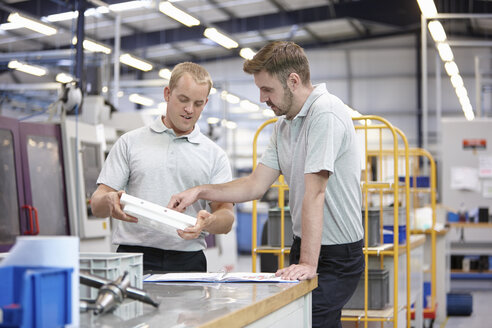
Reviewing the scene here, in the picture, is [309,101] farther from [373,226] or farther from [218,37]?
[218,37]

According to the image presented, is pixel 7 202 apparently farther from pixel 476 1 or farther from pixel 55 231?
pixel 476 1

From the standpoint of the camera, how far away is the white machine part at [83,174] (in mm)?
5430

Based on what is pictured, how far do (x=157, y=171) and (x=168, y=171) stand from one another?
0.04 meters

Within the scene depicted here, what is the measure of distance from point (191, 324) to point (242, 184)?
112 cm

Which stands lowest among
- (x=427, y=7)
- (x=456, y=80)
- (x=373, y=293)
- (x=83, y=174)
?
(x=373, y=293)

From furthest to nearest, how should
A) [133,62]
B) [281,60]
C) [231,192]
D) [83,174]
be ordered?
[133,62], [83,174], [231,192], [281,60]

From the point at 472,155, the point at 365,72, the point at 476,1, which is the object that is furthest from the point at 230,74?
the point at 472,155

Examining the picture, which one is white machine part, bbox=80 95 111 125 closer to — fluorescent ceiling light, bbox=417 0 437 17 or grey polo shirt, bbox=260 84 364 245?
fluorescent ceiling light, bbox=417 0 437 17

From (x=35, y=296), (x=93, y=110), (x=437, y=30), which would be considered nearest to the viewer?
(x=35, y=296)

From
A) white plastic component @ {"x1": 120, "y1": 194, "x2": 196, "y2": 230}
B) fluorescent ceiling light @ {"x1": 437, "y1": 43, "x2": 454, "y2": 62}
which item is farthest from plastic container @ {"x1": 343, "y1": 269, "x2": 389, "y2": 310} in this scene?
fluorescent ceiling light @ {"x1": 437, "y1": 43, "x2": 454, "y2": 62}

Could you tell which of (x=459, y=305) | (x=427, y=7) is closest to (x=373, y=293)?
(x=459, y=305)

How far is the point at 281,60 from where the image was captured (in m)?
2.18

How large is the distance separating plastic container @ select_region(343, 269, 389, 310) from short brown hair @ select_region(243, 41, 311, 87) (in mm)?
1564

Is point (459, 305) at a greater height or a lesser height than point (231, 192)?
lesser
